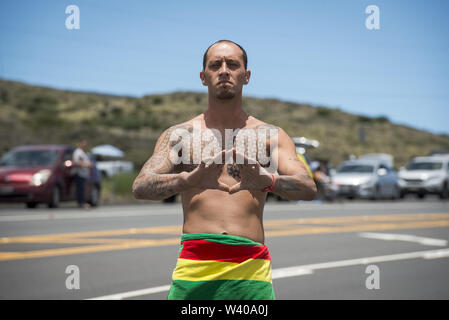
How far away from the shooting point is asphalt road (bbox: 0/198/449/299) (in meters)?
7.23

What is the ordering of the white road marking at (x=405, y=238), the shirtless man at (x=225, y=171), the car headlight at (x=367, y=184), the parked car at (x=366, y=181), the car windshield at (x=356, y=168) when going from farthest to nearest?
the car windshield at (x=356, y=168) < the parked car at (x=366, y=181) < the car headlight at (x=367, y=184) < the white road marking at (x=405, y=238) < the shirtless man at (x=225, y=171)

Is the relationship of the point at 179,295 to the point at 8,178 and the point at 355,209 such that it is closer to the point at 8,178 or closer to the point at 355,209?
A: the point at 8,178

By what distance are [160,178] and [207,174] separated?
0.32 metres

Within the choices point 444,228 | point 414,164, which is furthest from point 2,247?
point 414,164

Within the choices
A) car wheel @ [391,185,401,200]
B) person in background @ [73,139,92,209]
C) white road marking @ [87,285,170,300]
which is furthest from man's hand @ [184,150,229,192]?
car wheel @ [391,185,401,200]

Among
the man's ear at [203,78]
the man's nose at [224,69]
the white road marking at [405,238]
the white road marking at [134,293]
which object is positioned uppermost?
the man's nose at [224,69]

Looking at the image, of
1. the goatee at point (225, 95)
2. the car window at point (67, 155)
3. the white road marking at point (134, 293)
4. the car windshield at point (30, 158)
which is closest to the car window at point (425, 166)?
the car window at point (67, 155)

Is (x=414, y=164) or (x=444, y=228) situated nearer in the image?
(x=444, y=228)

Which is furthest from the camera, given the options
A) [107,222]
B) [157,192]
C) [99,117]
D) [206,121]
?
[99,117]

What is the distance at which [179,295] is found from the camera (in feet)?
9.52

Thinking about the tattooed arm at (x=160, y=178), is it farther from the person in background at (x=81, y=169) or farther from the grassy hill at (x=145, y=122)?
the grassy hill at (x=145, y=122)

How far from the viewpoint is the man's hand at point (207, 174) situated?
2477mm
